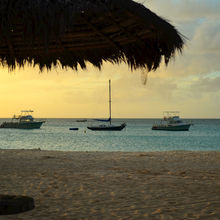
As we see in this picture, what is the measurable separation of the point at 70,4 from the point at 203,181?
15.3 feet

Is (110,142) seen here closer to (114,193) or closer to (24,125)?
(24,125)

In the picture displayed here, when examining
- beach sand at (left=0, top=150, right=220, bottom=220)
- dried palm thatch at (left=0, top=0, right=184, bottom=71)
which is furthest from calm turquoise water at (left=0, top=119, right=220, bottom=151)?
dried palm thatch at (left=0, top=0, right=184, bottom=71)

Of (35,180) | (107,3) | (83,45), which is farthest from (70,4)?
(35,180)

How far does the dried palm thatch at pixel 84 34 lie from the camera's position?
11.3 feet

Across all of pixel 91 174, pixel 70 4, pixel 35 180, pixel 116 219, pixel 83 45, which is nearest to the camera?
pixel 70 4

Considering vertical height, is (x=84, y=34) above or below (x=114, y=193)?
above

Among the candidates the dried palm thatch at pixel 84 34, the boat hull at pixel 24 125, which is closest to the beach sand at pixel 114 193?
the dried palm thatch at pixel 84 34

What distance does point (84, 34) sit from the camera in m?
4.53

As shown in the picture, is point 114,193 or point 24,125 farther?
point 24,125

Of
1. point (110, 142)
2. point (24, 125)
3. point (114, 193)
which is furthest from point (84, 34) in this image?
point (24, 125)

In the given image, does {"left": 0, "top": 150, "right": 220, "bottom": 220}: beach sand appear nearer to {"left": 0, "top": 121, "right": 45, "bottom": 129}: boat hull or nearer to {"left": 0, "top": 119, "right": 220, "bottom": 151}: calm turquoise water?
{"left": 0, "top": 119, "right": 220, "bottom": 151}: calm turquoise water

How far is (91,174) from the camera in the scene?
7531 mm

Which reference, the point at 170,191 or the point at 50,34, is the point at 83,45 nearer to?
the point at 50,34

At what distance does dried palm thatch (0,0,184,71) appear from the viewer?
3.44 meters
